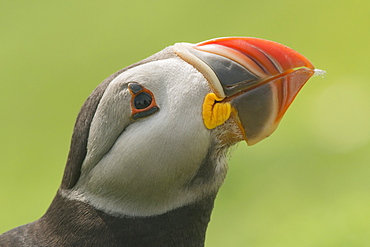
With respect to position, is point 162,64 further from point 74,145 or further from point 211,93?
point 74,145

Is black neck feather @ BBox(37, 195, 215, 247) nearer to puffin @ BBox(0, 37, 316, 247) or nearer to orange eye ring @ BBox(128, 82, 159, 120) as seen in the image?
puffin @ BBox(0, 37, 316, 247)

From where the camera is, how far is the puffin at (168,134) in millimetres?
2307

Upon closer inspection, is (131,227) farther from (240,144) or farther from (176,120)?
(240,144)

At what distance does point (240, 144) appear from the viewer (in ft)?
17.1

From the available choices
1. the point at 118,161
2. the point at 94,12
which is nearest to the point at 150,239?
the point at 118,161

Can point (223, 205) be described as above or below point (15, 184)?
below

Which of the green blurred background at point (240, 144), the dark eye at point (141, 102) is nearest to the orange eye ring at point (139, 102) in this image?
the dark eye at point (141, 102)

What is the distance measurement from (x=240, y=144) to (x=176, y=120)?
2.98 meters

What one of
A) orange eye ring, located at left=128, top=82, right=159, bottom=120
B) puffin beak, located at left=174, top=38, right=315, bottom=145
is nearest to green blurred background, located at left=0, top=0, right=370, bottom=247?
puffin beak, located at left=174, top=38, right=315, bottom=145

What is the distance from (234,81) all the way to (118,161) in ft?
1.50

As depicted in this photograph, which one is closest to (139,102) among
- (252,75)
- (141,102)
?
(141,102)

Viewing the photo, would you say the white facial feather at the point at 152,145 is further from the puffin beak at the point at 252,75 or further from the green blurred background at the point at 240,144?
the green blurred background at the point at 240,144

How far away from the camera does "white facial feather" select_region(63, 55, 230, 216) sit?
2.29 meters

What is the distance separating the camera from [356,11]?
6.87 meters
